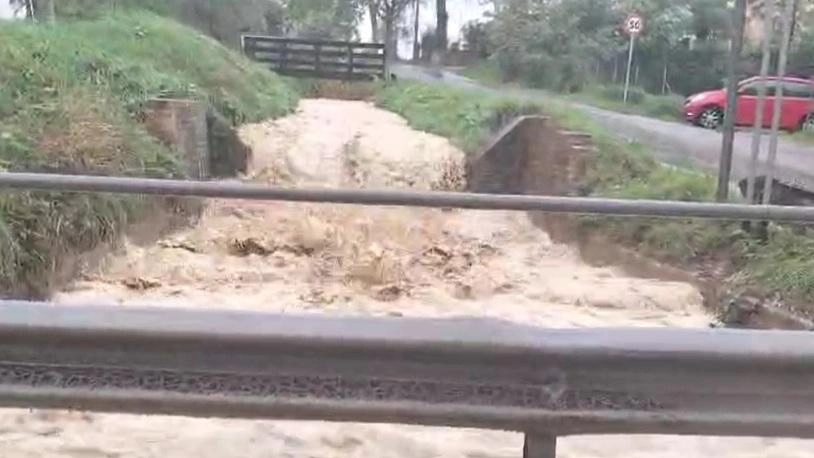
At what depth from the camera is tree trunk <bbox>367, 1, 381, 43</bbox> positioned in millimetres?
16781

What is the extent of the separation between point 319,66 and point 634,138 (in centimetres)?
843

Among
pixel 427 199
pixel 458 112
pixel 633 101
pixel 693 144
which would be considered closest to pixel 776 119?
pixel 693 144

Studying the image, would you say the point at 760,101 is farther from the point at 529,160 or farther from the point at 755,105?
the point at 529,160

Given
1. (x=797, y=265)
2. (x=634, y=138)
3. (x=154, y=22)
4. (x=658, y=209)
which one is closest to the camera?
(x=658, y=209)

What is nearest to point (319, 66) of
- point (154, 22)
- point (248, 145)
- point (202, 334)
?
point (154, 22)

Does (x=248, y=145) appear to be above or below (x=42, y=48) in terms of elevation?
below

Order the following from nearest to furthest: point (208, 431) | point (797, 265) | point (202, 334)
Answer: point (202, 334) → point (208, 431) → point (797, 265)

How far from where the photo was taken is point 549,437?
1.23 meters

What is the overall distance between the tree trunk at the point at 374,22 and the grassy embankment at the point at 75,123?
5.29m

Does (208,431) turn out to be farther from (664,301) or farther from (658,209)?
(664,301)

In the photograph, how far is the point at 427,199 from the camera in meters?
2.81

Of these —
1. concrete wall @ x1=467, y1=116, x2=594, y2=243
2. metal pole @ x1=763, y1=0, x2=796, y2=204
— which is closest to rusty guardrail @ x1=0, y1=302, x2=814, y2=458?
metal pole @ x1=763, y1=0, x2=796, y2=204

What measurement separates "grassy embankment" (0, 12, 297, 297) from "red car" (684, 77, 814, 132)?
180 inches

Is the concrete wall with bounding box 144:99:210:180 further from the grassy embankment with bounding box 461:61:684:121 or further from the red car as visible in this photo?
the red car
